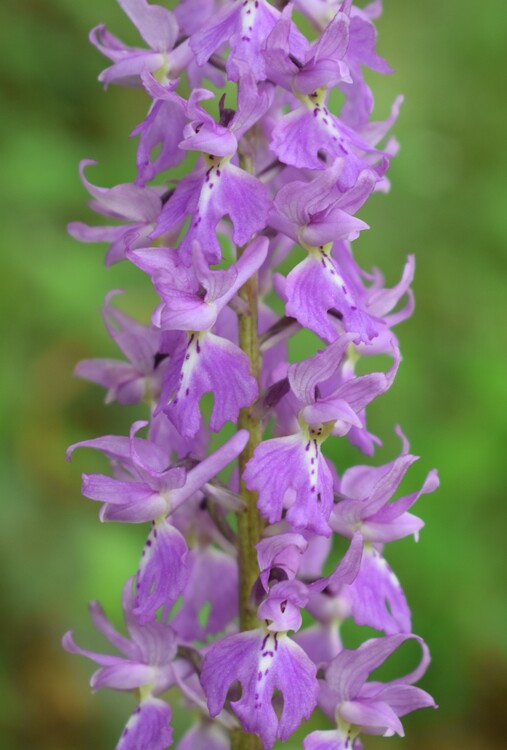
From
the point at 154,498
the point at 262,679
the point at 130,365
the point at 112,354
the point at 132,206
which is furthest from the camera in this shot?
the point at 112,354

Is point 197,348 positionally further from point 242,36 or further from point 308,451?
point 242,36

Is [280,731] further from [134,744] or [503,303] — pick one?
[503,303]

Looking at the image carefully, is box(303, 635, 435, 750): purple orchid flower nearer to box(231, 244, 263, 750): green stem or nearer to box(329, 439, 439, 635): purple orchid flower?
box(329, 439, 439, 635): purple orchid flower

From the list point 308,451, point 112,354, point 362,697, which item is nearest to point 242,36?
point 308,451

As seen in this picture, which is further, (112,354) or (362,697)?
(112,354)

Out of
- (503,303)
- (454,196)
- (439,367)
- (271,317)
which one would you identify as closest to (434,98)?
(454,196)
